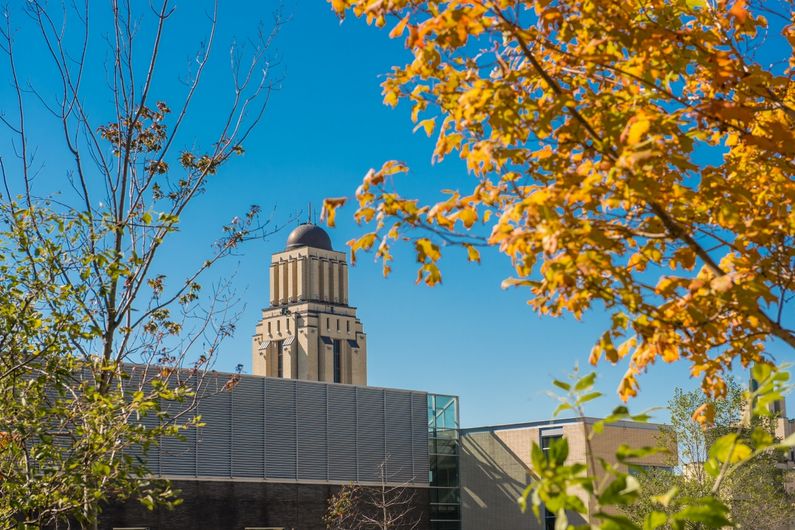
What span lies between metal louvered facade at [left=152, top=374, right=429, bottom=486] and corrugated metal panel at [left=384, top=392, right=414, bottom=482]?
0.13 ft

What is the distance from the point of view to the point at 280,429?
37.6 metres

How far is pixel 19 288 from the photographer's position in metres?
8.15

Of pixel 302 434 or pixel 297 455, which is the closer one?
pixel 297 455

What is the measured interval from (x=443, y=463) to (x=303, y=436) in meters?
7.85

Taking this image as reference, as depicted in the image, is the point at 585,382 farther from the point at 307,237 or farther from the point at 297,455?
the point at 307,237

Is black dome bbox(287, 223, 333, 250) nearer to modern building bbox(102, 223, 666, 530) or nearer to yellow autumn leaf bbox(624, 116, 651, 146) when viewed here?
modern building bbox(102, 223, 666, 530)

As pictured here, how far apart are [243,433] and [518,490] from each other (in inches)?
505

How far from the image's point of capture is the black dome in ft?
367

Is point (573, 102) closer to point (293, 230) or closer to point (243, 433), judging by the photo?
point (243, 433)

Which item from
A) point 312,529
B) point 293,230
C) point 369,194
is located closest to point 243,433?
point 312,529

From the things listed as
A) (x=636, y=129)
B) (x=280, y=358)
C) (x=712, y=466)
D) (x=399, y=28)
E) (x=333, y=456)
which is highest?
(x=280, y=358)

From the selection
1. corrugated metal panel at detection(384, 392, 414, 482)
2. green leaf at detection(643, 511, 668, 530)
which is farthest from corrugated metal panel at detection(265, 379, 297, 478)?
green leaf at detection(643, 511, 668, 530)

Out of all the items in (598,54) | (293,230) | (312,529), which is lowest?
(312,529)

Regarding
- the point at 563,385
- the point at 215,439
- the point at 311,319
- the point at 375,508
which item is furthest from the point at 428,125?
the point at 311,319
